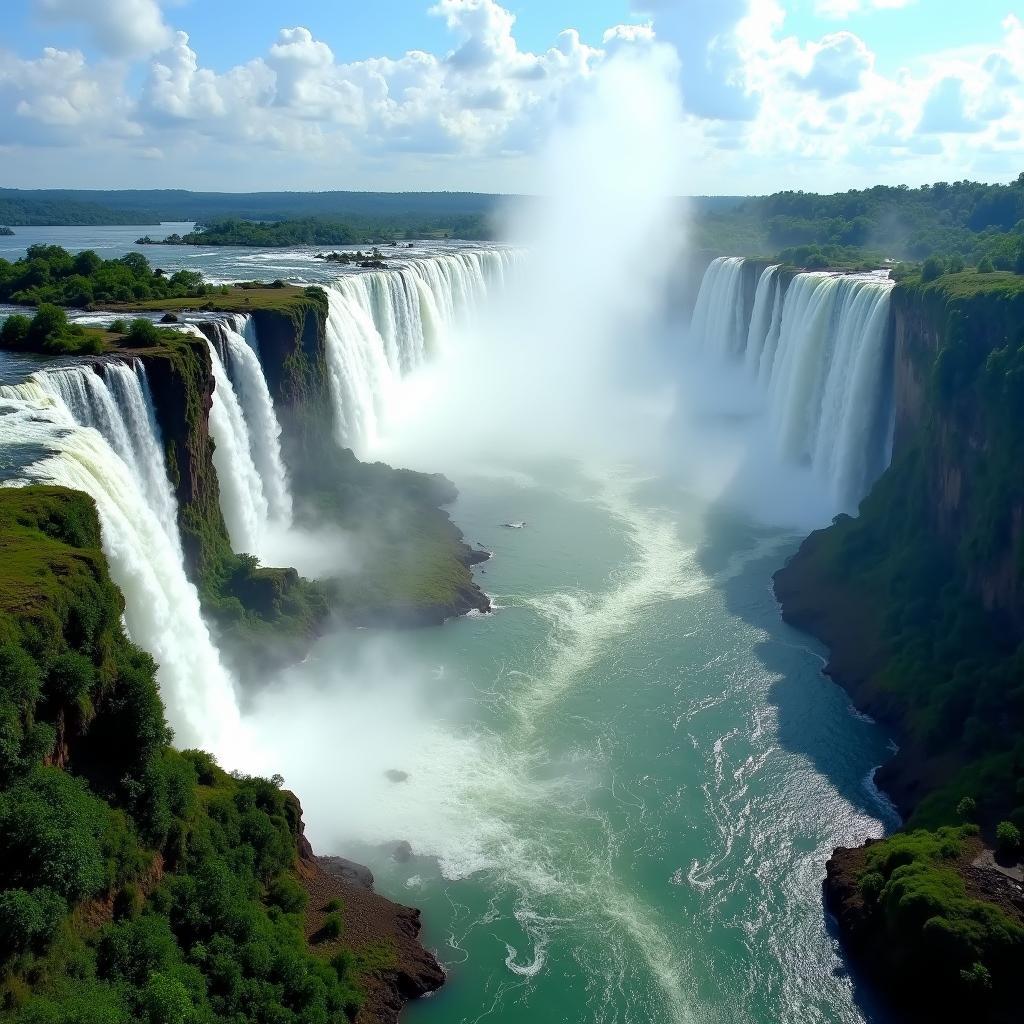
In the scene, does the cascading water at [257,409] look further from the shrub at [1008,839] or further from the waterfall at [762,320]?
the waterfall at [762,320]

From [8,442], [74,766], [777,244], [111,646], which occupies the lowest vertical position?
[777,244]

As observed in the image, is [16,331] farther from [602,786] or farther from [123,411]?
[602,786]

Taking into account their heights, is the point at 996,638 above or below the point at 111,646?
below

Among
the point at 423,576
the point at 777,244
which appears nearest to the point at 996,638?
the point at 423,576

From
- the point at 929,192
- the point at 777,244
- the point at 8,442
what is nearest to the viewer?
the point at 8,442

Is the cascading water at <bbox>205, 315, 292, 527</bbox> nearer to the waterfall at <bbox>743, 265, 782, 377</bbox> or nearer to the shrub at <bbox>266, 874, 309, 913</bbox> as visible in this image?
the shrub at <bbox>266, 874, 309, 913</bbox>

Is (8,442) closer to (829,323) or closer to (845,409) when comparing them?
(845,409)

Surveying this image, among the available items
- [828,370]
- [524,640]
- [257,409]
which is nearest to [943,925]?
[524,640]

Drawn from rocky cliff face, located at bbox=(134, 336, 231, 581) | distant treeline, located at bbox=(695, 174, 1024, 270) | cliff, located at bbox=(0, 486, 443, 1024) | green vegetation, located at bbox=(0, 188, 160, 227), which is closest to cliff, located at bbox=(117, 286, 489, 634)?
rocky cliff face, located at bbox=(134, 336, 231, 581)
